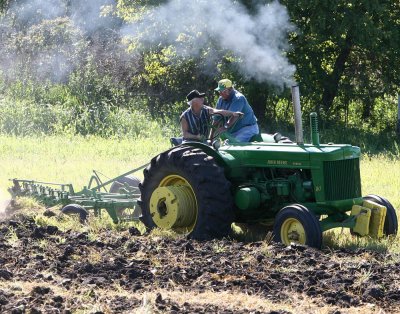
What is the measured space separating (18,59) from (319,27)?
A: 1107 cm

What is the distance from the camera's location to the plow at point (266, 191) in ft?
29.8

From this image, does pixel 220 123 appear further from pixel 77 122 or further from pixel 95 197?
pixel 77 122

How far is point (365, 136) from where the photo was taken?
71.5 feet

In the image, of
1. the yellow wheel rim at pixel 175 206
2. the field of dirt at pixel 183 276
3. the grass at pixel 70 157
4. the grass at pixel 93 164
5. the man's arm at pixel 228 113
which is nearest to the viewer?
the field of dirt at pixel 183 276

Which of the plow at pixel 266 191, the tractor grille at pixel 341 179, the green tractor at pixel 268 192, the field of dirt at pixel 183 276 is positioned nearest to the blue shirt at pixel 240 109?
the plow at pixel 266 191

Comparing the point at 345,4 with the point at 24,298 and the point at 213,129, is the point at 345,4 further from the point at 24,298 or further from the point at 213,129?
the point at 24,298

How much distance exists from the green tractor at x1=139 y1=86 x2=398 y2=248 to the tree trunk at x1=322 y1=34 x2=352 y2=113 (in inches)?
493

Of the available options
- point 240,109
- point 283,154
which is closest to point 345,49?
point 240,109

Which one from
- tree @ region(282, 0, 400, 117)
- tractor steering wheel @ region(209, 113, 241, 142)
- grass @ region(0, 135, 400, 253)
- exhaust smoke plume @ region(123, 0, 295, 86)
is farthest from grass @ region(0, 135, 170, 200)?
tree @ region(282, 0, 400, 117)

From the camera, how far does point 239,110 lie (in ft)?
34.7

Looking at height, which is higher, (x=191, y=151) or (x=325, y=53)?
(x=325, y=53)

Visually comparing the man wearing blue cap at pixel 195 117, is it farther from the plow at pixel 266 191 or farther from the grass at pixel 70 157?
the grass at pixel 70 157

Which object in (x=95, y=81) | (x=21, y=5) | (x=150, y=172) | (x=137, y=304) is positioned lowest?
(x=137, y=304)

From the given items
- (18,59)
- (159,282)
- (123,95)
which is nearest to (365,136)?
(123,95)
